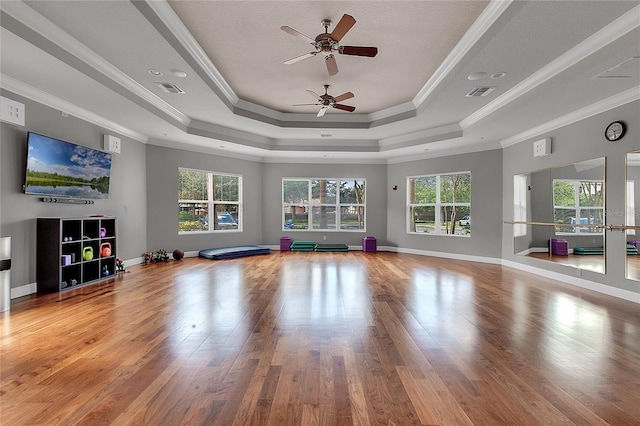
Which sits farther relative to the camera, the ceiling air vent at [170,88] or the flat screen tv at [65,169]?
the ceiling air vent at [170,88]

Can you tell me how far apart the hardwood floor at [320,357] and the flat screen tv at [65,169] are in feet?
5.22

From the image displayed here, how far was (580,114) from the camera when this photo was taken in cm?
521

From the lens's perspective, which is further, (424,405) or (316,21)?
(316,21)

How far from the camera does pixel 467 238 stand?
8.15 metres

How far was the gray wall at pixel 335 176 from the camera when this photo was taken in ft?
32.4

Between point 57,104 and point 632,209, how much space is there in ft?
27.1

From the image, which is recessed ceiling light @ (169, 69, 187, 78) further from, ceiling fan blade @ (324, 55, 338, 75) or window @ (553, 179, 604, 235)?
window @ (553, 179, 604, 235)

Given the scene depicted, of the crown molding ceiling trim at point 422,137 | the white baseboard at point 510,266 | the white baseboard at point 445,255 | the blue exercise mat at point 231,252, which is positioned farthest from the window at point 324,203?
the crown molding ceiling trim at point 422,137

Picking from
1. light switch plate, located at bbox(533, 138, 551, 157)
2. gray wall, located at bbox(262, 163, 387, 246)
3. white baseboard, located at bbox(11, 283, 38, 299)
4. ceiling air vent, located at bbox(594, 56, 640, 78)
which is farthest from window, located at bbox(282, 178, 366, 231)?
ceiling air vent, located at bbox(594, 56, 640, 78)

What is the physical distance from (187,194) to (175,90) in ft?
12.1

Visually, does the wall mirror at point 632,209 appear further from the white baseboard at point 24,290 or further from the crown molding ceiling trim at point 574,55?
the white baseboard at point 24,290

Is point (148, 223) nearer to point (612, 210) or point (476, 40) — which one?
point (476, 40)

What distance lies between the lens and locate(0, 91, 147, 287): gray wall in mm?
4328

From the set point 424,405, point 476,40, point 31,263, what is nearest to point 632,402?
point 424,405
